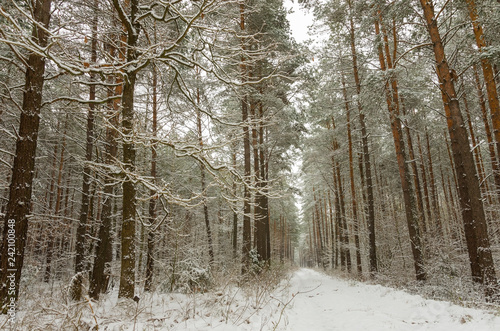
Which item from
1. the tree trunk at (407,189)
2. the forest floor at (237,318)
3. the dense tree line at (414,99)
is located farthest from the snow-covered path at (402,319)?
the tree trunk at (407,189)

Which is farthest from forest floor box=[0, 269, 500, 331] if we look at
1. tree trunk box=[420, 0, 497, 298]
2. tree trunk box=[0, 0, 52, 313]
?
tree trunk box=[420, 0, 497, 298]

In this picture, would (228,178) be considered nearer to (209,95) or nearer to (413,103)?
(209,95)

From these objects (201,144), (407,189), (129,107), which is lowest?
(407,189)

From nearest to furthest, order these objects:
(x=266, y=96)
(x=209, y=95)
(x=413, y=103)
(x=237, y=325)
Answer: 1. (x=237, y=325)
2. (x=266, y=96)
3. (x=413, y=103)
4. (x=209, y=95)

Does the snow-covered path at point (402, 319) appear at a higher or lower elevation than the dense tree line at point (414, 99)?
lower

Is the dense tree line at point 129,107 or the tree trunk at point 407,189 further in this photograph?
the tree trunk at point 407,189

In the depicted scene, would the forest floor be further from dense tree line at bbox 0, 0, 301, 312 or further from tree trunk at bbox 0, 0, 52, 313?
tree trunk at bbox 0, 0, 52, 313

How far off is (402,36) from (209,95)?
32.1 feet

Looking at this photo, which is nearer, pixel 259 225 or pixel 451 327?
pixel 451 327

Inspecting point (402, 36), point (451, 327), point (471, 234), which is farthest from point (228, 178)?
point (402, 36)

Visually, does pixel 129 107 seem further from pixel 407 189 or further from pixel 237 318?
pixel 407 189

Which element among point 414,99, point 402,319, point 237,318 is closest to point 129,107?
point 237,318

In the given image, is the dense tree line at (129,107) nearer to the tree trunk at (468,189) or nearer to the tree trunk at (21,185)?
the tree trunk at (21,185)

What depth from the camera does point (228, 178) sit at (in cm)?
489
